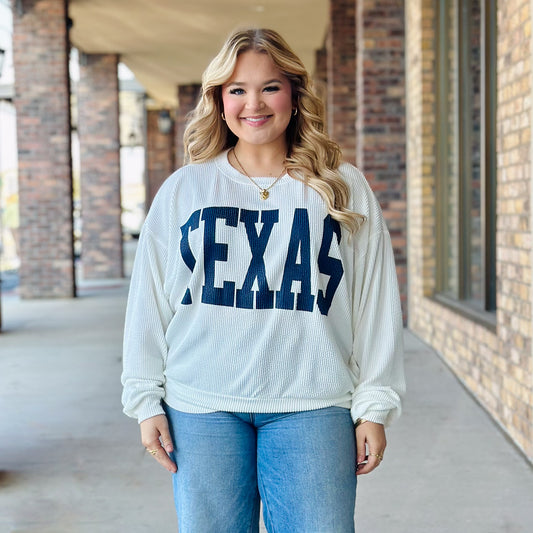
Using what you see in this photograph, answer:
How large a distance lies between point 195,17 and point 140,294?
1148cm

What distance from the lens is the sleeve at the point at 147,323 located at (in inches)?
68.7

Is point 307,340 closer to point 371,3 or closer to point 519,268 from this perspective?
point 519,268

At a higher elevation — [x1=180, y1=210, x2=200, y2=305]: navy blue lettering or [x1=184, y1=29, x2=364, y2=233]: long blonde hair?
[x1=184, y1=29, x2=364, y2=233]: long blonde hair

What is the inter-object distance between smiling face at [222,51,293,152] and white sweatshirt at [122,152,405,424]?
0.10 meters

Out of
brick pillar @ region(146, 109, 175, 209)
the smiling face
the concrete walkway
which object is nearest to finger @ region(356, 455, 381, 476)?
the smiling face

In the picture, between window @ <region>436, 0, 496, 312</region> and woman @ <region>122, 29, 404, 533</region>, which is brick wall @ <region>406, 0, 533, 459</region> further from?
woman @ <region>122, 29, 404, 533</region>

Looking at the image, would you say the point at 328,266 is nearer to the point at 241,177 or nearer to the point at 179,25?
the point at 241,177

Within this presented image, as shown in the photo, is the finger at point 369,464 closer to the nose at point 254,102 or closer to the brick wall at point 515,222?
the nose at point 254,102

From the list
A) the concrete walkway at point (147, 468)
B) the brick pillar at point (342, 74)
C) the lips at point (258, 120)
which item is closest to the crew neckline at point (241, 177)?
the lips at point (258, 120)

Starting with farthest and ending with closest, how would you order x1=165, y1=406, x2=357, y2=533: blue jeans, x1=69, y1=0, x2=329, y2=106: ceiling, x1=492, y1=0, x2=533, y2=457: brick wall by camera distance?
1. x1=69, y1=0, x2=329, y2=106: ceiling
2. x1=492, y1=0, x2=533, y2=457: brick wall
3. x1=165, y1=406, x2=357, y2=533: blue jeans

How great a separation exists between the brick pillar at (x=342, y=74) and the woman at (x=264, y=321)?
8516 millimetres

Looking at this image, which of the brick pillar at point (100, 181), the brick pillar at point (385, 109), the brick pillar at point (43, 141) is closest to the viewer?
the brick pillar at point (385, 109)

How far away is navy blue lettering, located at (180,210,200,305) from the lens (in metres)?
1.71

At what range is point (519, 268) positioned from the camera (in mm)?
3932
